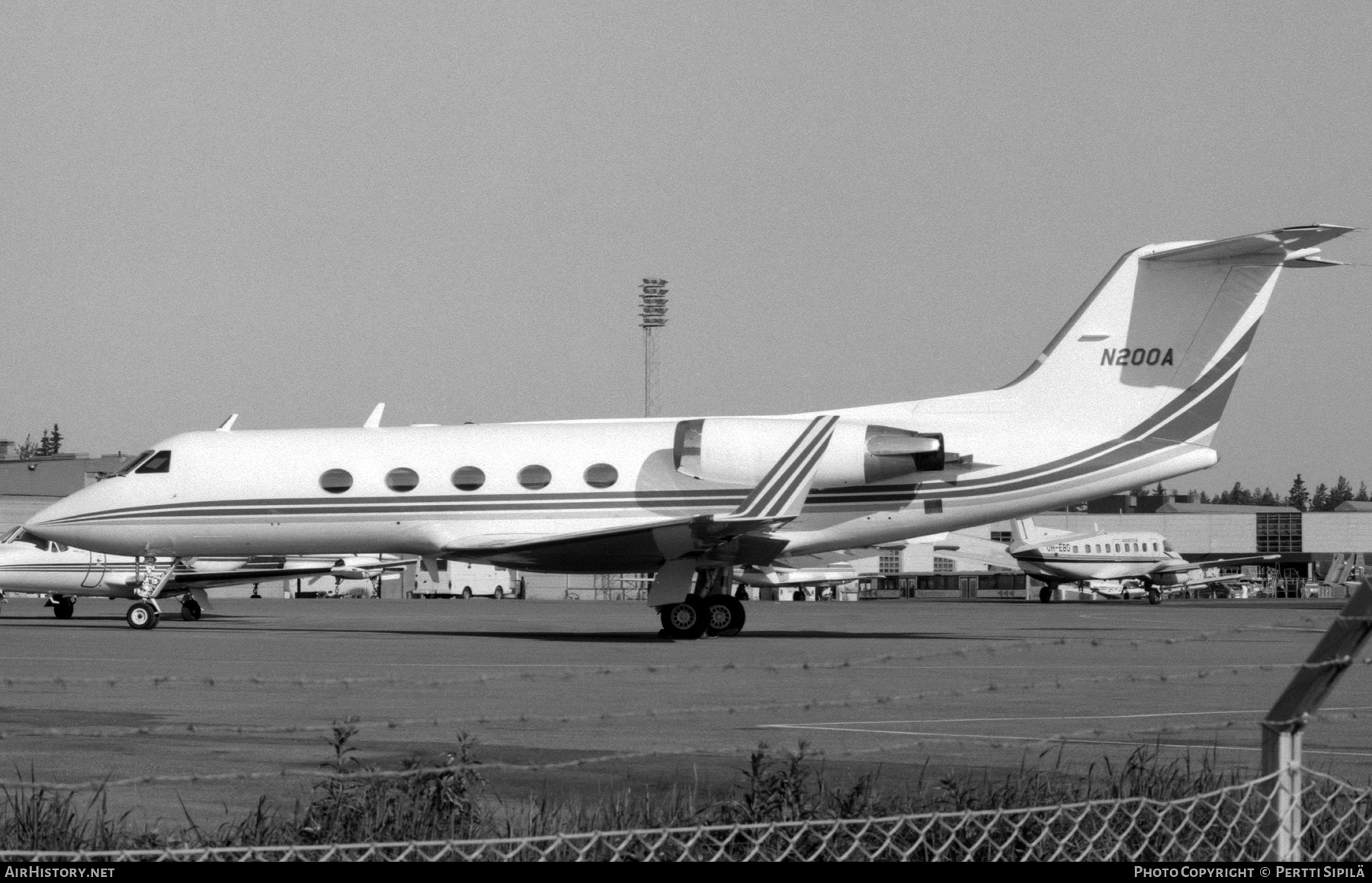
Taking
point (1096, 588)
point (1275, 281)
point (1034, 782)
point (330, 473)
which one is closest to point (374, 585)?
point (1096, 588)

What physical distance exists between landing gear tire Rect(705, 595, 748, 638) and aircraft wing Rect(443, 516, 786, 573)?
0.64 metres

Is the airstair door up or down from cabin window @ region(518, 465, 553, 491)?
down

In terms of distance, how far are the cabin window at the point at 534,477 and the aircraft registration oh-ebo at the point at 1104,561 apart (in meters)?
45.3

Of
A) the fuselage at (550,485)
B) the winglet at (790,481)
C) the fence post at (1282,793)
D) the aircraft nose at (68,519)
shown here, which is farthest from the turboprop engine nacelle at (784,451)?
the fence post at (1282,793)

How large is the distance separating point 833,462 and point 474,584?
189 feet

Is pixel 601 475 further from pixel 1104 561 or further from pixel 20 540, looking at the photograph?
pixel 1104 561

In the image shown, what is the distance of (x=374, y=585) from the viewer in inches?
3381

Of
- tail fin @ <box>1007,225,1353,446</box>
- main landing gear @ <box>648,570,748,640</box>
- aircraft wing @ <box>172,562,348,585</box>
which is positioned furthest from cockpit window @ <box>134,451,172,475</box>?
tail fin @ <box>1007,225,1353,446</box>

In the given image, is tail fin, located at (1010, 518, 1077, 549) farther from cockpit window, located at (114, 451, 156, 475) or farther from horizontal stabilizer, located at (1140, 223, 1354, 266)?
cockpit window, located at (114, 451, 156, 475)

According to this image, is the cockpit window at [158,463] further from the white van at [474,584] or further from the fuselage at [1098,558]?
the white van at [474,584]

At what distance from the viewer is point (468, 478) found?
24.8 metres

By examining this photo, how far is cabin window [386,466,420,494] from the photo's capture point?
24.9m

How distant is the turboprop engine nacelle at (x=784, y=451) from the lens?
2381 centimetres

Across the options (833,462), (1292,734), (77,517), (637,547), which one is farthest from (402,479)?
(1292,734)
